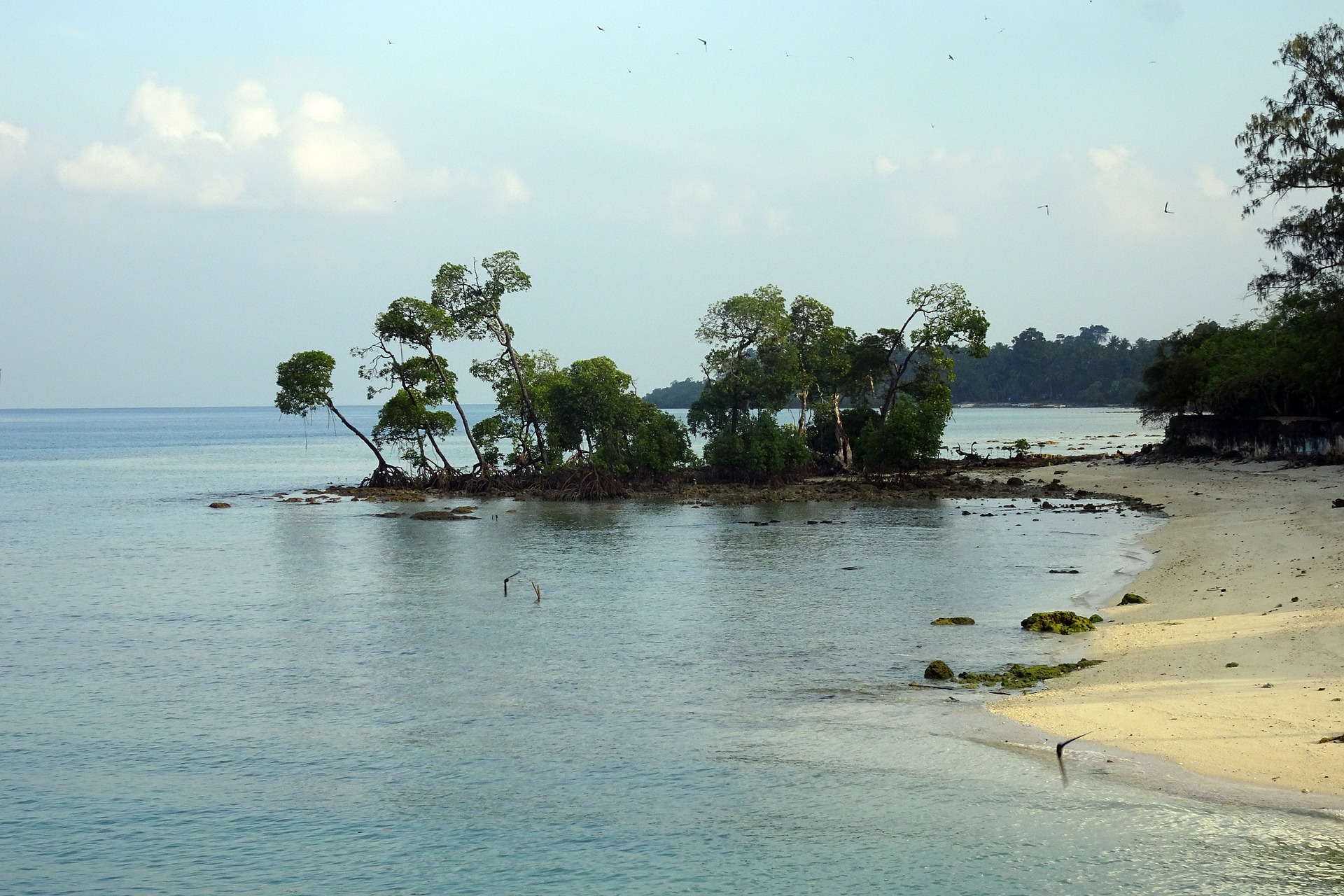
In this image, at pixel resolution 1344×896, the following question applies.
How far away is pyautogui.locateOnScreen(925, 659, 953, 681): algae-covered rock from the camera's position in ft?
56.6

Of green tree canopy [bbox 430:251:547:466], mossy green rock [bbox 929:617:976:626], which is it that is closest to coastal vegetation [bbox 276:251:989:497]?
green tree canopy [bbox 430:251:547:466]

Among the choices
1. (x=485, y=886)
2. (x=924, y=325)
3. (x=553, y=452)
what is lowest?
(x=485, y=886)

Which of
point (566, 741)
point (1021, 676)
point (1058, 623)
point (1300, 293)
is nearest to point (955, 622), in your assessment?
point (1058, 623)

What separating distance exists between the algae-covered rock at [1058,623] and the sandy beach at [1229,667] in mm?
522

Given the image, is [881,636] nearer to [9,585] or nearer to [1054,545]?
[1054,545]

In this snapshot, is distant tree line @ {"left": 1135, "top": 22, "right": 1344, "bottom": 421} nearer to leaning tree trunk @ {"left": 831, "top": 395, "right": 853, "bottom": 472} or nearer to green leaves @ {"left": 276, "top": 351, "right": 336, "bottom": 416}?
leaning tree trunk @ {"left": 831, "top": 395, "right": 853, "bottom": 472}

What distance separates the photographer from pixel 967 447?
10025 centimetres

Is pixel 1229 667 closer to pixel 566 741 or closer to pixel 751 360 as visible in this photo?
pixel 566 741

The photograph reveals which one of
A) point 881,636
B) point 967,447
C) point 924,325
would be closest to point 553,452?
point 924,325

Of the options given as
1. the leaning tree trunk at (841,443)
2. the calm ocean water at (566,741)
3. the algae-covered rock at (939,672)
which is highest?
the leaning tree trunk at (841,443)

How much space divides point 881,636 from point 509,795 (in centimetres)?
1033

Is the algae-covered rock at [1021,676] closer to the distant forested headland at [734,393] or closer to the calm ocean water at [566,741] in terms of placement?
the calm ocean water at [566,741]

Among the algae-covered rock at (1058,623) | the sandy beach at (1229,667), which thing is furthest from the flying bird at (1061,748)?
the algae-covered rock at (1058,623)

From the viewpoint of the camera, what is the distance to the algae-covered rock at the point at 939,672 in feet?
56.6
